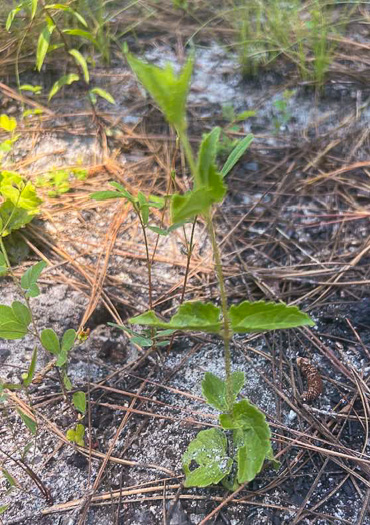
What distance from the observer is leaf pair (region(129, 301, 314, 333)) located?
0.88 meters

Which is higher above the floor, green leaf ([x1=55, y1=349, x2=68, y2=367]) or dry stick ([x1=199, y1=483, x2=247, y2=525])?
green leaf ([x1=55, y1=349, x2=68, y2=367])

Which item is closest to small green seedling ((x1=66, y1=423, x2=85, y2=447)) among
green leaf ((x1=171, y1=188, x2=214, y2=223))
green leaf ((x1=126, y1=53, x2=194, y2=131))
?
green leaf ((x1=171, y1=188, x2=214, y2=223))

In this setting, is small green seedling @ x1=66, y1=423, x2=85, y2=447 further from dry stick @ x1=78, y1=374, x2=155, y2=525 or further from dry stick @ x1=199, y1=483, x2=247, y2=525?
dry stick @ x1=199, y1=483, x2=247, y2=525

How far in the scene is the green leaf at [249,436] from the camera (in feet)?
3.18

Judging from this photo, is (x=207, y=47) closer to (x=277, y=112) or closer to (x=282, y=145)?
(x=277, y=112)

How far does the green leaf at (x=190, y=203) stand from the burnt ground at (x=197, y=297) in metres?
0.78

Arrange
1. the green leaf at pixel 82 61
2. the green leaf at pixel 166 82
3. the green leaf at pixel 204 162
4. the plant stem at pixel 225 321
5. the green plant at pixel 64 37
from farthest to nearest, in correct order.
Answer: the green leaf at pixel 82 61
the green plant at pixel 64 37
the plant stem at pixel 225 321
the green leaf at pixel 204 162
the green leaf at pixel 166 82

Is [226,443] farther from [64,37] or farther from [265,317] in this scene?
[64,37]

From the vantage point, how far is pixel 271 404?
4.63 ft

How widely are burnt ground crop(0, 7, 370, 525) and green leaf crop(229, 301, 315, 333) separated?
55 cm

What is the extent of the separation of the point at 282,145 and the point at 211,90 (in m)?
0.64

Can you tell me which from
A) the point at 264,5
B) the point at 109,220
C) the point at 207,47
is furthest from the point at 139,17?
Answer: the point at 109,220

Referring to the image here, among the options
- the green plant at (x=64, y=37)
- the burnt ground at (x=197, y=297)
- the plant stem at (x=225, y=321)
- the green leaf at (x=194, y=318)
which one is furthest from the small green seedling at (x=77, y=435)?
the green plant at (x=64, y=37)

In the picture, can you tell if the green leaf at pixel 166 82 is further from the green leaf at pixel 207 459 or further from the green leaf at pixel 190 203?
the green leaf at pixel 207 459
